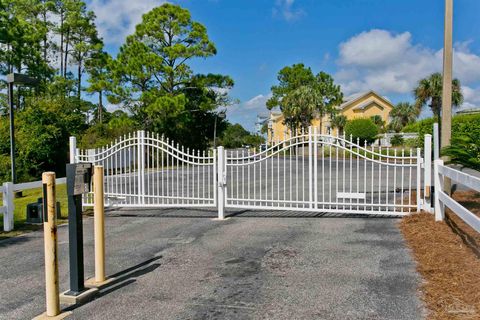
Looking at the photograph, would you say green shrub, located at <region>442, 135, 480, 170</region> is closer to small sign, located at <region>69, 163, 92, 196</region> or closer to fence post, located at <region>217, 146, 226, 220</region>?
fence post, located at <region>217, 146, 226, 220</region>

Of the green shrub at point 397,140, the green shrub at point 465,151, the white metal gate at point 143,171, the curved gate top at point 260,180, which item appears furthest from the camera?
the green shrub at point 397,140

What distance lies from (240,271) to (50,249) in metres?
2.32

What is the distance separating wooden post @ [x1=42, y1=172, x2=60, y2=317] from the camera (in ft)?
13.6

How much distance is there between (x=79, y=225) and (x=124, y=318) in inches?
46.0

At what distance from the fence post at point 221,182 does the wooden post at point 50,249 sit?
5.15 metres

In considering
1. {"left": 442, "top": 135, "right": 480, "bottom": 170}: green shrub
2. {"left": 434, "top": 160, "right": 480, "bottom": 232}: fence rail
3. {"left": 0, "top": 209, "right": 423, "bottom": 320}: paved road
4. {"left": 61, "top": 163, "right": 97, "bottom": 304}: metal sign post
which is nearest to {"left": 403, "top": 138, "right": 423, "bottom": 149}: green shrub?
{"left": 442, "top": 135, "right": 480, "bottom": 170}: green shrub

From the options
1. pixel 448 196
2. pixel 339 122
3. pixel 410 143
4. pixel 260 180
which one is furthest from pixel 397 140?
pixel 448 196

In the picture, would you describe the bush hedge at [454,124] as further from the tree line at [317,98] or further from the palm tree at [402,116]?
the palm tree at [402,116]

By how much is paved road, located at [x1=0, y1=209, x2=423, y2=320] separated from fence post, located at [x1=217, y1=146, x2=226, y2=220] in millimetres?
431

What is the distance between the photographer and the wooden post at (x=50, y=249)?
4133 millimetres

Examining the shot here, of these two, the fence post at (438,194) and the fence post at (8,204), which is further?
the fence post at (8,204)

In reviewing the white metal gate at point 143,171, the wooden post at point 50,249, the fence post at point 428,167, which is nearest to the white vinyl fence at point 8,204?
the white metal gate at point 143,171

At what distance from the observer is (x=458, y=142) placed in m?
9.27

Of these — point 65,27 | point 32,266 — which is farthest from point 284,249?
point 65,27
